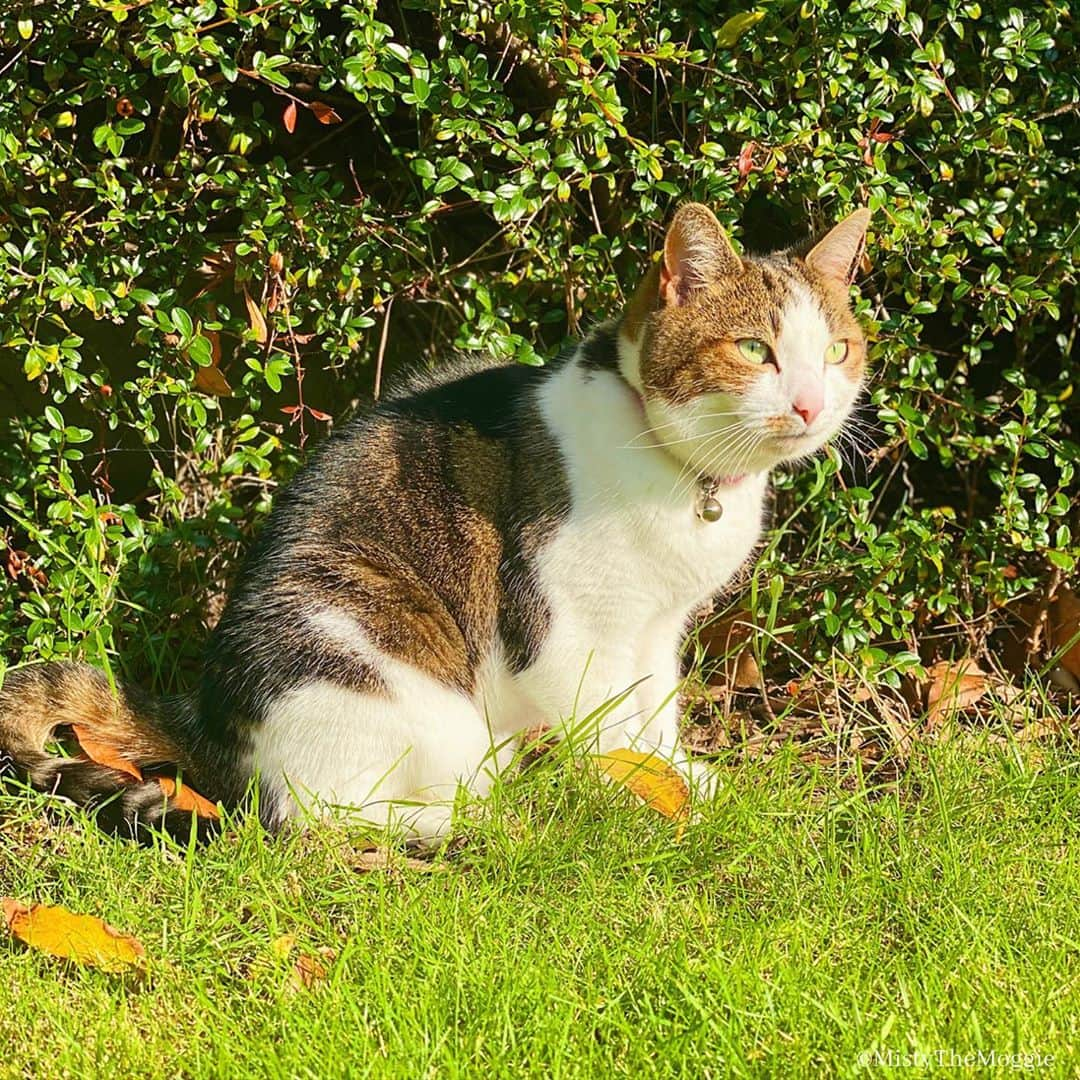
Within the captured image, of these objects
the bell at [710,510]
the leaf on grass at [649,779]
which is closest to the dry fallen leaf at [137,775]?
the leaf on grass at [649,779]

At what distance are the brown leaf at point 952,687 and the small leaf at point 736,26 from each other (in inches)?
67.3

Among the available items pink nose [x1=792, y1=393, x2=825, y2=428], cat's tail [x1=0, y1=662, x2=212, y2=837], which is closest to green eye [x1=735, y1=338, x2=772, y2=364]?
pink nose [x1=792, y1=393, x2=825, y2=428]

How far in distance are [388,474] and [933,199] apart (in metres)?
1.75

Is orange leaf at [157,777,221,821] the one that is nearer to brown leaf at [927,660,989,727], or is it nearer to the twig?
the twig

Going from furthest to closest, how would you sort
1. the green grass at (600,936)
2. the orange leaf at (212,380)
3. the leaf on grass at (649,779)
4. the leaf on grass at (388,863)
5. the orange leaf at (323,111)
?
the orange leaf at (212,380)
the orange leaf at (323,111)
the leaf on grass at (649,779)
the leaf on grass at (388,863)
the green grass at (600,936)

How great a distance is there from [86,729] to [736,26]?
2.31 meters

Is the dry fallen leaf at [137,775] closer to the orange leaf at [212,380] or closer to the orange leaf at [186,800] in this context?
the orange leaf at [186,800]

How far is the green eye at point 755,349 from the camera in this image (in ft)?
10.0

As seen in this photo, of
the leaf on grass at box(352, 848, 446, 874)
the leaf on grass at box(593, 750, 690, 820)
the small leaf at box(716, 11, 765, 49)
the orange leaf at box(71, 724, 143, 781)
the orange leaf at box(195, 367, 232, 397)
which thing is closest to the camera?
the leaf on grass at box(352, 848, 446, 874)

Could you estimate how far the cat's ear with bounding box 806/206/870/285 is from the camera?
323 centimetres

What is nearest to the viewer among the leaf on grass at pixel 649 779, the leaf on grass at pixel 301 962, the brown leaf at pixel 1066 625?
the leaf on grass at pixel 301 962

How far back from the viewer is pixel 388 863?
2809 millimetres

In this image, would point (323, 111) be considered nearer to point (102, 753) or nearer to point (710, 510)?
point (710, 510)

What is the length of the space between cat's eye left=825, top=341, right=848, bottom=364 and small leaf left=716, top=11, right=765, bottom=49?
86 cm
